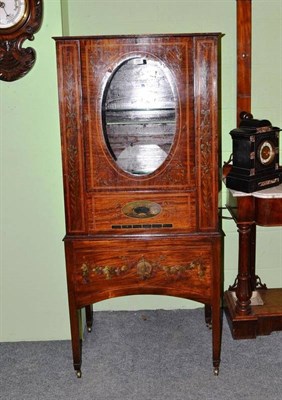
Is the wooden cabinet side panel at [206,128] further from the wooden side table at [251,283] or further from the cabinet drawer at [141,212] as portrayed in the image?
the wooden side table at [251,283]

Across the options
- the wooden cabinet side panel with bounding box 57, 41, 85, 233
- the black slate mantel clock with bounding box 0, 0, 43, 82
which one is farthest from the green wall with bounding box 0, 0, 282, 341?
the wooden cabinet side panel with bounding box 57, 41, 85, 233

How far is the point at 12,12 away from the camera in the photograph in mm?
2842

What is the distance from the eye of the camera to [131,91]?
2.79 m

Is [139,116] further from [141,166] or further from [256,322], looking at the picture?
[256,322]

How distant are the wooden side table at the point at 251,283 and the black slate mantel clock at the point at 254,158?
55 millimetres

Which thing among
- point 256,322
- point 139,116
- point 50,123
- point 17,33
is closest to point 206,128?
point 139,116

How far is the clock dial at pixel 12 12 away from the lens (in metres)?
2.84

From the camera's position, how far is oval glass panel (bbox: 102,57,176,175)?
2732 mm

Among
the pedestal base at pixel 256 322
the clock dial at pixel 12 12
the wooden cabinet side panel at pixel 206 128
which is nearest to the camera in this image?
the wooden cabinet side panel at pixel 206 128

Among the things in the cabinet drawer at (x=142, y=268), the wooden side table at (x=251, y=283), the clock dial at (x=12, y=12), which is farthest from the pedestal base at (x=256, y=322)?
the clock dial at (x=12, y=12)

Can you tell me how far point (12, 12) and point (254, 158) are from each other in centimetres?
153

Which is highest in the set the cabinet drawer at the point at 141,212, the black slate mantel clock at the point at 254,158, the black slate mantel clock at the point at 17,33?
the black slate mantel clock at the point at 17,33

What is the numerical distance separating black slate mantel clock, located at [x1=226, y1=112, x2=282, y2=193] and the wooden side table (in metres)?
0.06

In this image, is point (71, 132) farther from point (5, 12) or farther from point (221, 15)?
point (221, 15)
